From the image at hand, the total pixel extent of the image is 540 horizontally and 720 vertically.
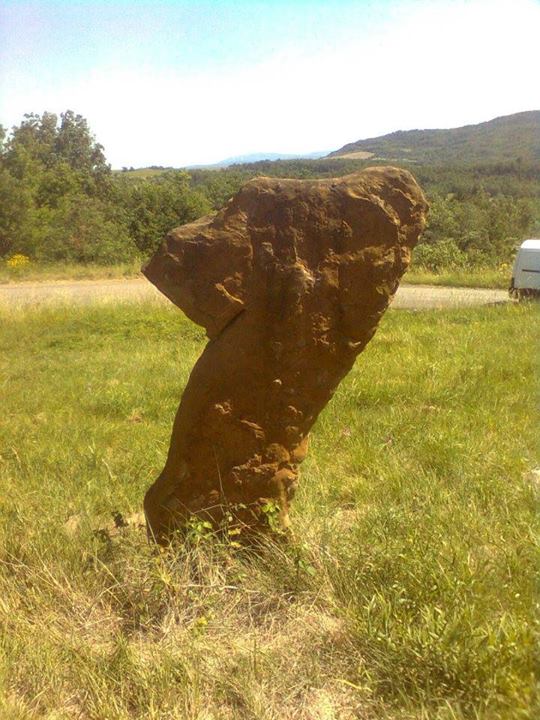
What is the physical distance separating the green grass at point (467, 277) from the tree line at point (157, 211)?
1430 mm

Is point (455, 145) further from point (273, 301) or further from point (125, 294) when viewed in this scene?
point (273, 301)

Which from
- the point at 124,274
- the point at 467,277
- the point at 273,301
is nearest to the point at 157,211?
the point at 124,274

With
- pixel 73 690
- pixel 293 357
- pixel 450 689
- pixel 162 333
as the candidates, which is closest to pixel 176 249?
pixel 293 357

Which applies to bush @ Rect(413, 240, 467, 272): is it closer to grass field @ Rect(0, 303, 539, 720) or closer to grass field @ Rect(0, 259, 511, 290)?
grass field @ Rect(0, 259, 511, 290)

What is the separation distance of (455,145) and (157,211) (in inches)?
384

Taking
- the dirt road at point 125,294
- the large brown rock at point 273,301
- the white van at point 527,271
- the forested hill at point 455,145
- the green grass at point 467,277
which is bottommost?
the green grass at point 467,277

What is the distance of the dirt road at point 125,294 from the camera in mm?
13984

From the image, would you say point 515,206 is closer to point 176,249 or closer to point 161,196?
point 161,196

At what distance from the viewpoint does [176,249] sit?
10.7 feet

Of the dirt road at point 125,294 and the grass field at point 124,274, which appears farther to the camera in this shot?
the grass field at point 124,274

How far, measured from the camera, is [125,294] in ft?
55.1

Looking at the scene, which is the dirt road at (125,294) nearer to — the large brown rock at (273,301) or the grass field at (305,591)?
the grass field at (305,591)

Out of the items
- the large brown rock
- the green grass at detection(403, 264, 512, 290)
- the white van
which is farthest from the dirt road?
the large brown rock

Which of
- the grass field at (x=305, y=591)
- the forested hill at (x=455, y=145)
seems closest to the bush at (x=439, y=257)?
the forested hill at (x=455, y=145)
